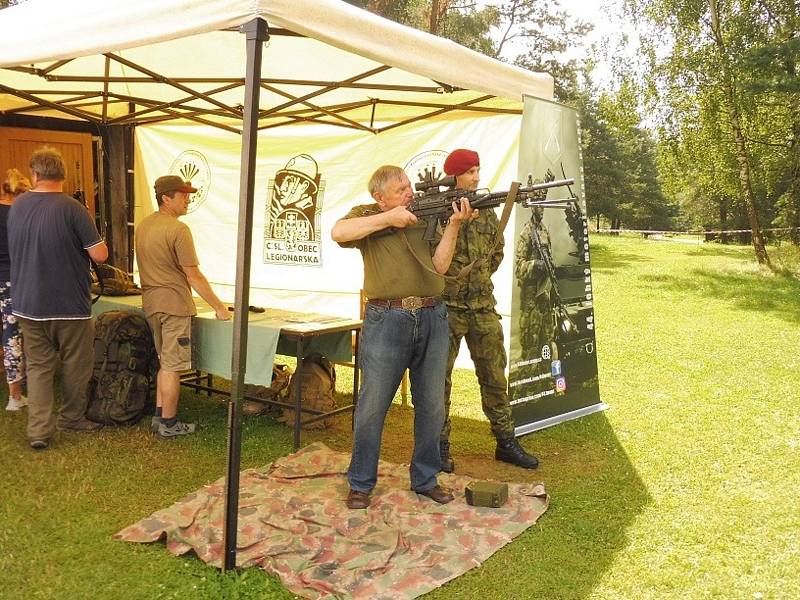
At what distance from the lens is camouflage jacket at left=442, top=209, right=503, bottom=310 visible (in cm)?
463

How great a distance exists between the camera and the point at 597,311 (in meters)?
12.9

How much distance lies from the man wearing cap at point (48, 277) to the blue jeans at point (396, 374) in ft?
7.32

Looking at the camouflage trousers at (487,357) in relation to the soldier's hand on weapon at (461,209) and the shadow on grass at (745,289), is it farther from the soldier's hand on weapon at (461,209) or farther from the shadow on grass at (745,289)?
the shadow on grass at (745,289)

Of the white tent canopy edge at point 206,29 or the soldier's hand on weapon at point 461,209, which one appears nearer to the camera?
the white tent canopy edge at point 206,29

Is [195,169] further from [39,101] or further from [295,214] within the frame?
[39,101]

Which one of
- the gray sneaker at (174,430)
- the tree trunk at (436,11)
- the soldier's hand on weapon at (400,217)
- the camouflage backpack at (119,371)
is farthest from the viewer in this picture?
the tree trunk at (436,11)

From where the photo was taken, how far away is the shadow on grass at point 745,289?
13.2 metres

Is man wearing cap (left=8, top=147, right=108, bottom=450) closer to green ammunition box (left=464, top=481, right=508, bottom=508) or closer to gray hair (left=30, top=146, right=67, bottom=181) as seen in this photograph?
gray hair (left=30, top=146, right=67, bottom=181)

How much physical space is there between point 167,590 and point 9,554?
91cm

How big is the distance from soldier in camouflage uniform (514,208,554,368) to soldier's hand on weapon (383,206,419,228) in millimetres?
1800

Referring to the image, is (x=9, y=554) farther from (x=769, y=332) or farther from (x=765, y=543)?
(x=769, y=332)

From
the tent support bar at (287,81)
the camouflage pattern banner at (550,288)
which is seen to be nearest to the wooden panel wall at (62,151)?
the tent support bar at (287,81)

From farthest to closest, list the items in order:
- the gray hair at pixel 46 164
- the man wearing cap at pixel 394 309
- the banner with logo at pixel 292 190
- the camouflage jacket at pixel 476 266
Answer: the banner with logo at pixel 292 190 < the gray hair at pixel 46 164 < the camouflage jacket at pixel 476 266 < the man wearing cap at pixel 394 309

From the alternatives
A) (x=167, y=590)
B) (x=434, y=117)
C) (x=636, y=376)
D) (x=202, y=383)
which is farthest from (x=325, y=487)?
(x=636, y=376)
